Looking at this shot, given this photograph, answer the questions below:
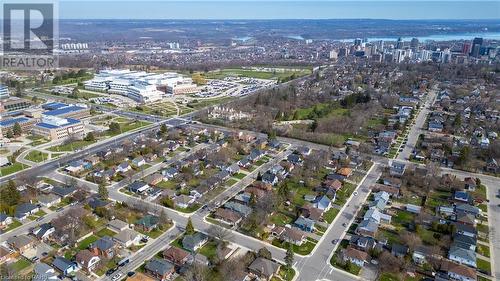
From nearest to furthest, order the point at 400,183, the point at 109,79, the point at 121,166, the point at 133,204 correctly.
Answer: the point at 133,204, the point at 400,183, the point at 121,166, the point at 109,79

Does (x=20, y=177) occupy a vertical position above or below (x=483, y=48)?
below

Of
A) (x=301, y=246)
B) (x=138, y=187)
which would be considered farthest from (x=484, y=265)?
(x=138, y=187)

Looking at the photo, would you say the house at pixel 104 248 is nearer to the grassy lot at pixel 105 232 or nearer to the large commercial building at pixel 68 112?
the grassy lot at pixel 105 232

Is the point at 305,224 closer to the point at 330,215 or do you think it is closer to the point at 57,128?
the point at 330,215

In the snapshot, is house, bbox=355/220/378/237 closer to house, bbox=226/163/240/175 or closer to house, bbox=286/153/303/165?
house, bbox=286/153/303/165

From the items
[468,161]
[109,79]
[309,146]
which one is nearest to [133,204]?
[309,146]

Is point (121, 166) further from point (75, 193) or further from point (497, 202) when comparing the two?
point (497, 202)
